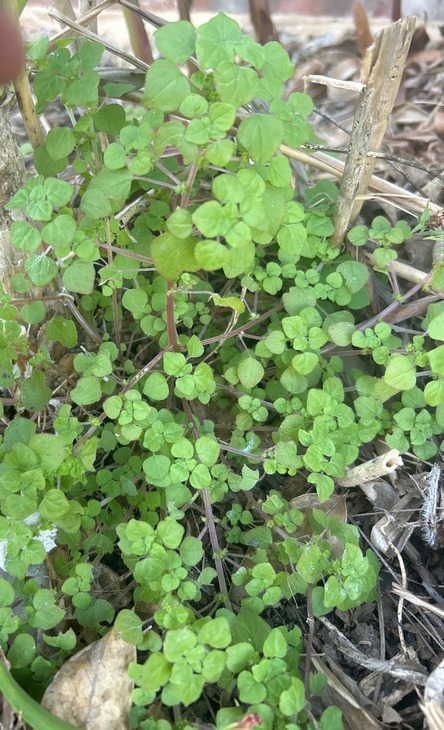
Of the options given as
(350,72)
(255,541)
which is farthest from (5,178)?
(350,72)

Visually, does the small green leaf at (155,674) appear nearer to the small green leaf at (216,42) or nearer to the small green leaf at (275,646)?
the small green leaf at (275,646)

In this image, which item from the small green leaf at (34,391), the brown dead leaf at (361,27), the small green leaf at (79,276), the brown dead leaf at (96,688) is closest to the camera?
the brown dead leaf at (96,688)

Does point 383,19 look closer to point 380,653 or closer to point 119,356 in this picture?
point 119,356

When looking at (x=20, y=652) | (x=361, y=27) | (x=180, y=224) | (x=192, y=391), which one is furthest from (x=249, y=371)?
(x=361, y=27)

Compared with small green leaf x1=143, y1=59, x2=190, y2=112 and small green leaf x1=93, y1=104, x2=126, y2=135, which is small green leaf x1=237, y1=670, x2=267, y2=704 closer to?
small green leaf x1=143, y1=59, x2=190, y2=112

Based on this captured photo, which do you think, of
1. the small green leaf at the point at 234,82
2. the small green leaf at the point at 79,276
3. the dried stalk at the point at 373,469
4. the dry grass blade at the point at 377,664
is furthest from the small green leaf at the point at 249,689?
the small green leaf at the point at 234,82

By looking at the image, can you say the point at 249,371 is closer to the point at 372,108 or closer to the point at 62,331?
the point at 62,331
